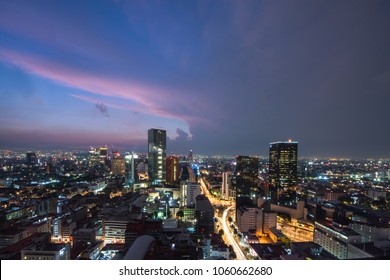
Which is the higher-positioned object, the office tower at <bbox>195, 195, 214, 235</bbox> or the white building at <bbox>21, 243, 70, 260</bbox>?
the white building at <bbox>21, 243, 70, 260</bbox>

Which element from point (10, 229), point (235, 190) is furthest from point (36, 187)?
point (235, 190)

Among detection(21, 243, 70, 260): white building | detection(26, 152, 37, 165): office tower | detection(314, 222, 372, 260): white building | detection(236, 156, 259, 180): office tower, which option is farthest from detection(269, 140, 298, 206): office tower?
detection(26, 152, 37, 165): office tower

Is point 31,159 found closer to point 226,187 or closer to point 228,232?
point 226,187

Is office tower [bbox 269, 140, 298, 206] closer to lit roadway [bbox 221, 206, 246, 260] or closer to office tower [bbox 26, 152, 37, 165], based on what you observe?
lit roadway [bbox 221, 206, 246, 260]

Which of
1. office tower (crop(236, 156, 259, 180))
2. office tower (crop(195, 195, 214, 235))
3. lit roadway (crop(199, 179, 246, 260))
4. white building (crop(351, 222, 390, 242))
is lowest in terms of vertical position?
lit roadway (crop(199, 179, 246, 260))

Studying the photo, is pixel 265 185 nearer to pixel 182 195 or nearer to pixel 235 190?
pixel 235 190
